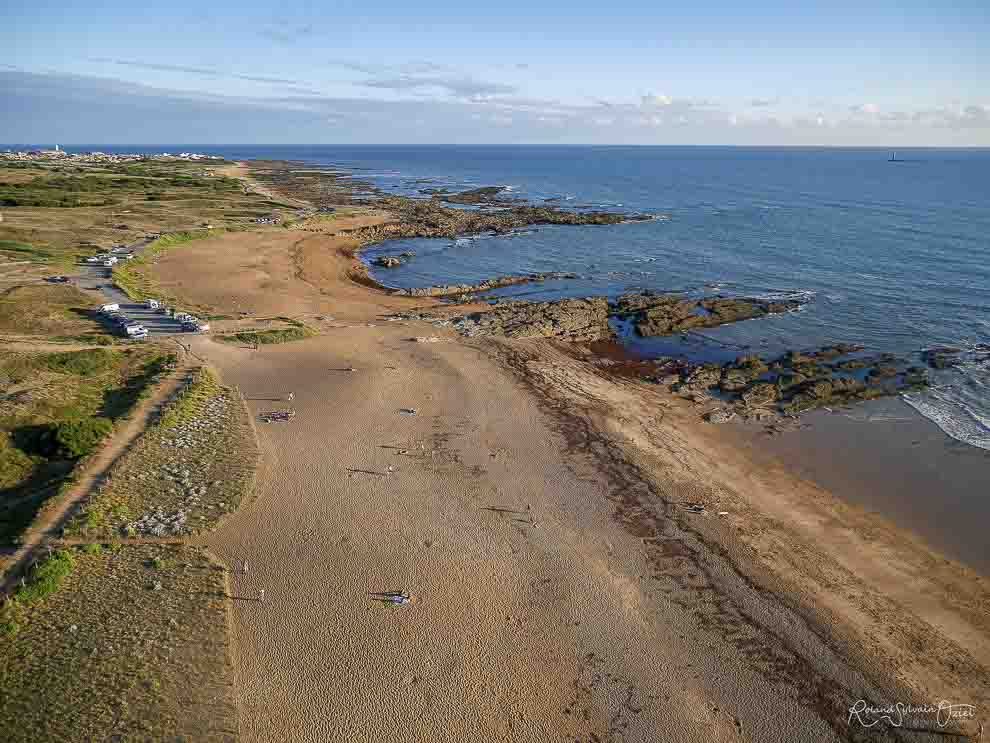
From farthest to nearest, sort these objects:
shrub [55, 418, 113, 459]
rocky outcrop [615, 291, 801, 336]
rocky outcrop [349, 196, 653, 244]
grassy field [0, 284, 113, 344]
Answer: rocky outcrop [349, 196, 653, 244]
rocky outcrop [615, 291, 801, 336]
grassy field [0, 284, 113, 344]
shrub [55, 418, 113, 459]

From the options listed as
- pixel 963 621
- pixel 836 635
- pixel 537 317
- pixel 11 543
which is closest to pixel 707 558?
pixel 836 635

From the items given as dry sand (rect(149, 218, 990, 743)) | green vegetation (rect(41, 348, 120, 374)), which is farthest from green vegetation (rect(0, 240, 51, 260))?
dry sand (rect(149, 218, 990, 743))

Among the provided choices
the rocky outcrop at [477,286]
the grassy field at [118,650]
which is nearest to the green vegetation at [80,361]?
the grassy field at [118,650]

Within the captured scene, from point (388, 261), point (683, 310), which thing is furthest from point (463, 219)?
point (683, 310)

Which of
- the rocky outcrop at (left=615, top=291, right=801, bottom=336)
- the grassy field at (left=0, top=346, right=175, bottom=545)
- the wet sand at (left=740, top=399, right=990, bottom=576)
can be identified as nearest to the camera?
the grassy field at (left=0, top=346, right=175, bottom=545)

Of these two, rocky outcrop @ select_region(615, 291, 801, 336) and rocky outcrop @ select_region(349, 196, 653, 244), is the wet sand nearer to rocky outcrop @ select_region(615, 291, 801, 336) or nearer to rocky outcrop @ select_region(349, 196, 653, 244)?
rocky outcrop @ select_region(615, 291, 801, 336)

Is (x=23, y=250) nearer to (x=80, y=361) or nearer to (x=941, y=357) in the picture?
(x=80, y=361)

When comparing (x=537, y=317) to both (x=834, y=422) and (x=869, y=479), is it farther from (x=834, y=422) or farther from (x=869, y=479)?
(x=869, y=479)
